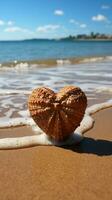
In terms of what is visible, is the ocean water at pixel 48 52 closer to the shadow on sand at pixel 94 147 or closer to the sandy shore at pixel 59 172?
the shadow on sand at pixel 94 147

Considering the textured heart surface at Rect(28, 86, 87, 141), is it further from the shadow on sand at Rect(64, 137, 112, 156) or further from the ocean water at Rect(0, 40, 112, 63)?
the ocean water at Rect(0, 40, 112, 63)

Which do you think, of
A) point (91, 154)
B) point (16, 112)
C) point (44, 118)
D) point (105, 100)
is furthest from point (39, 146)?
point (105, 100)

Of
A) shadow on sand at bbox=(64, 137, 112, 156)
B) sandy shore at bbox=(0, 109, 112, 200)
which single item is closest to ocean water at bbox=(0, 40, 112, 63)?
shadow on sand at bbox=(64, 137, 112, 156)

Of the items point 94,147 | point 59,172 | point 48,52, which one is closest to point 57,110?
point 94,147

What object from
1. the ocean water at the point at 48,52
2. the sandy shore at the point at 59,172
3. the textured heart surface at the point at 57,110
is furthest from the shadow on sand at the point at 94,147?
the ocean water at the point at 48,52

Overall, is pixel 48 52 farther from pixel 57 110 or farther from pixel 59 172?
pixel 59 172
